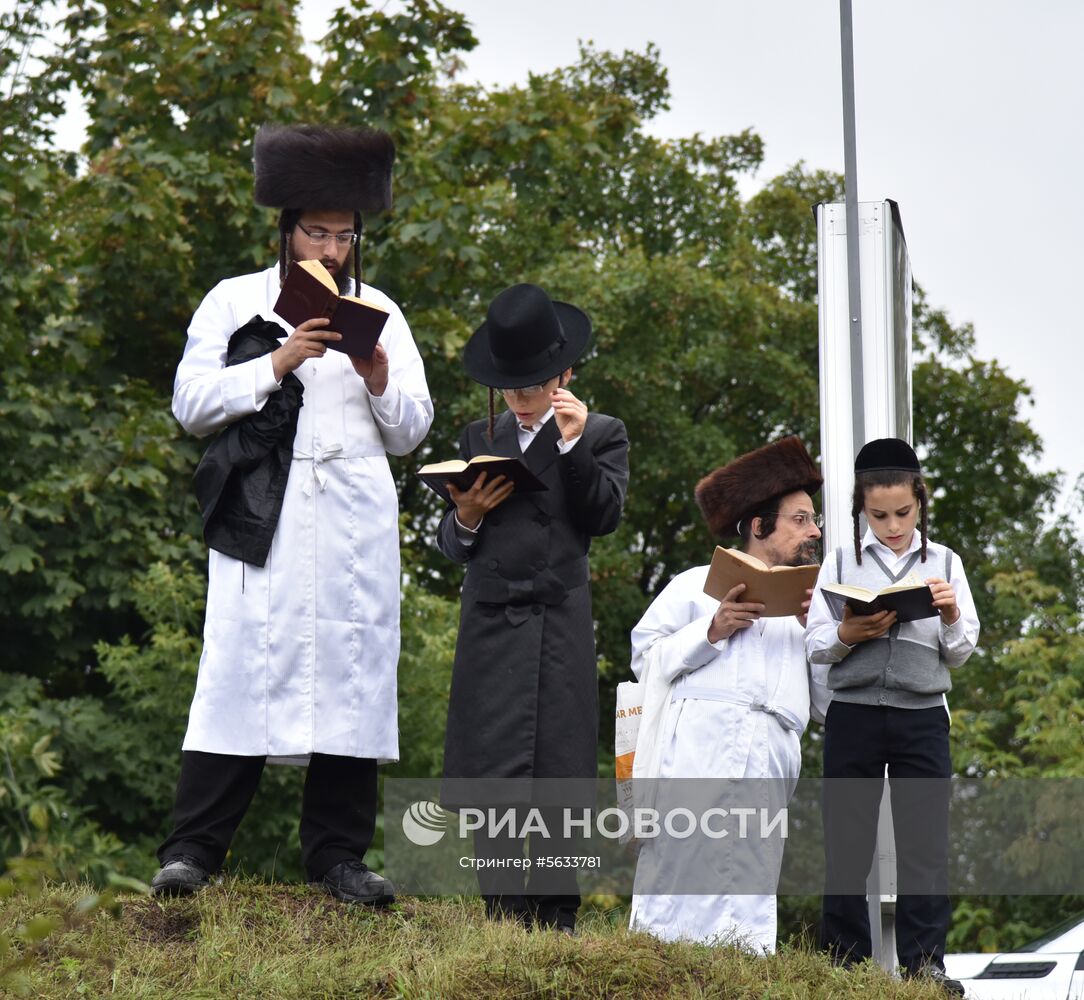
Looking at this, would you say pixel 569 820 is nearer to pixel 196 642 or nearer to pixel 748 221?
pixel 196 642

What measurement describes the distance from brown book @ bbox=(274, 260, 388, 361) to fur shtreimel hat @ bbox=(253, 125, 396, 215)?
36 centimetres

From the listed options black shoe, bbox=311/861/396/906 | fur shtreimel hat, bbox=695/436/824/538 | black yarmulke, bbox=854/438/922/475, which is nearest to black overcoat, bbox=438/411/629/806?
black shoe, bbox=311/861/396/906

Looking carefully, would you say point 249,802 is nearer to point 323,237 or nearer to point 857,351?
point 323,237

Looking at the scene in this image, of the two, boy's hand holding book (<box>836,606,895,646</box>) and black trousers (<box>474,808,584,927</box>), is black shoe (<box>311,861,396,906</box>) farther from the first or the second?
boy's hand holding book (<box>836,606,895,646</box>)

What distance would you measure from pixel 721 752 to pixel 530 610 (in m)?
0.75

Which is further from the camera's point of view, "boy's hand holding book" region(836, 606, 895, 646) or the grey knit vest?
the grey knit vest

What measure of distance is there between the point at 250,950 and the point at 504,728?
0.95 metres

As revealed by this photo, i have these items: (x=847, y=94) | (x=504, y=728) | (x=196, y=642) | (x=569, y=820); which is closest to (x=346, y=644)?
(x=504, y=728)

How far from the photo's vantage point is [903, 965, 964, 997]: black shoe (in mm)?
4527

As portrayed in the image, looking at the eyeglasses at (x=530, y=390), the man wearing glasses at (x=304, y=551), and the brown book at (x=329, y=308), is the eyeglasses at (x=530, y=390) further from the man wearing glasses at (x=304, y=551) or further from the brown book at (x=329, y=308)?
the brown book at (x=329, y=308)

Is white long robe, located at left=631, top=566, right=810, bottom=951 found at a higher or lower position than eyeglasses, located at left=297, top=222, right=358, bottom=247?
lower

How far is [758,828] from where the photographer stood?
520cm

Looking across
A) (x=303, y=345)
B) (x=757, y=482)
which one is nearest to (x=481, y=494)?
(x=303, y=345)

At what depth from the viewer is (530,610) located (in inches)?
200
